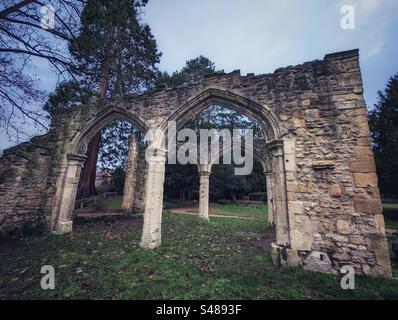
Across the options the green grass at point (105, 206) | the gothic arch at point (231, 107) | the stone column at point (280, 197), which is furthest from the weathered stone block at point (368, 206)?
the green grass at point (105, 206)

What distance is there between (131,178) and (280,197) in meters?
9.74

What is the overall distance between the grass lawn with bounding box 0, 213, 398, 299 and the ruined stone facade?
541 mm

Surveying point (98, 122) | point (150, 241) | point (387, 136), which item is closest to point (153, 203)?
point (150, 241)

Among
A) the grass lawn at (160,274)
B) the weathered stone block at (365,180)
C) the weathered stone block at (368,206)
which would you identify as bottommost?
the grass lawn at (160,274)

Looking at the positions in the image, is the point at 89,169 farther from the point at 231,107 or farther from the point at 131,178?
the point at 231,107

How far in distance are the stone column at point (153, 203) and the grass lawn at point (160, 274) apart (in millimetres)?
316

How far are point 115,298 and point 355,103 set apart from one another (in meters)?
5.93

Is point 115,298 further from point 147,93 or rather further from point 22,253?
point 147,93

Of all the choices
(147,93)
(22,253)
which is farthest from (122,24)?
(22,253)

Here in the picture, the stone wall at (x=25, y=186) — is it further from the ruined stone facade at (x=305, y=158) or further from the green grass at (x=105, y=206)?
the green grass at (x=105, y=206)

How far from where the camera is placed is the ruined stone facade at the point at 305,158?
3.86 meters

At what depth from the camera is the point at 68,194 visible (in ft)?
→ 22.5

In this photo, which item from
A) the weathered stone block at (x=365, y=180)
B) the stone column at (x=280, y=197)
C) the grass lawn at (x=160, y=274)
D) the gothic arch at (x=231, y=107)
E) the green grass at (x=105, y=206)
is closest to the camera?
the grass lawn at (x=160, y=274)

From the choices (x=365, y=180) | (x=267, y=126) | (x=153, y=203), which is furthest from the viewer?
(x=153, y=203)
